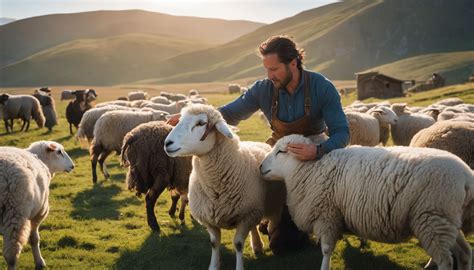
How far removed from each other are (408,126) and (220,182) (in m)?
8.88

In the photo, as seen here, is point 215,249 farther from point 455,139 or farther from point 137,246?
point 455,139

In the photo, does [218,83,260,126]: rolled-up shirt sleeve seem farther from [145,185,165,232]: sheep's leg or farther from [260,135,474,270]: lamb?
[145,185,165,232]: sheep's leg

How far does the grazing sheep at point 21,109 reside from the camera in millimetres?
22062

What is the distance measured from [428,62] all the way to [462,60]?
7.59 metres

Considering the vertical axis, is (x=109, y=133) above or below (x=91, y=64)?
above

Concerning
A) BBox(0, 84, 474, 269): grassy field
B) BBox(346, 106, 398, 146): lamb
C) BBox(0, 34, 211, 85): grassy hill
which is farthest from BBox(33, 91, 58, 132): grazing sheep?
BBox(0, 34, 211, 85): grassy hill

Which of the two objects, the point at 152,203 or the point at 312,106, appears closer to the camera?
the point at 312,106

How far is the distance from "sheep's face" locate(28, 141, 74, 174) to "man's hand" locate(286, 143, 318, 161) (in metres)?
4.15

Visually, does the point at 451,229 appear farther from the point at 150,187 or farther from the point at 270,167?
the point at 150,187

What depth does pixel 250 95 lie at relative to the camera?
605 cm

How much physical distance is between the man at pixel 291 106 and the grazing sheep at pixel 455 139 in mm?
2443

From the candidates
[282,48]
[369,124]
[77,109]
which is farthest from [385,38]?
[282,48]

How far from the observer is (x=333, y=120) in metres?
5.36

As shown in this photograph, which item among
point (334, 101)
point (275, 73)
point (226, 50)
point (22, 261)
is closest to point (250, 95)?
point (275, 73)
